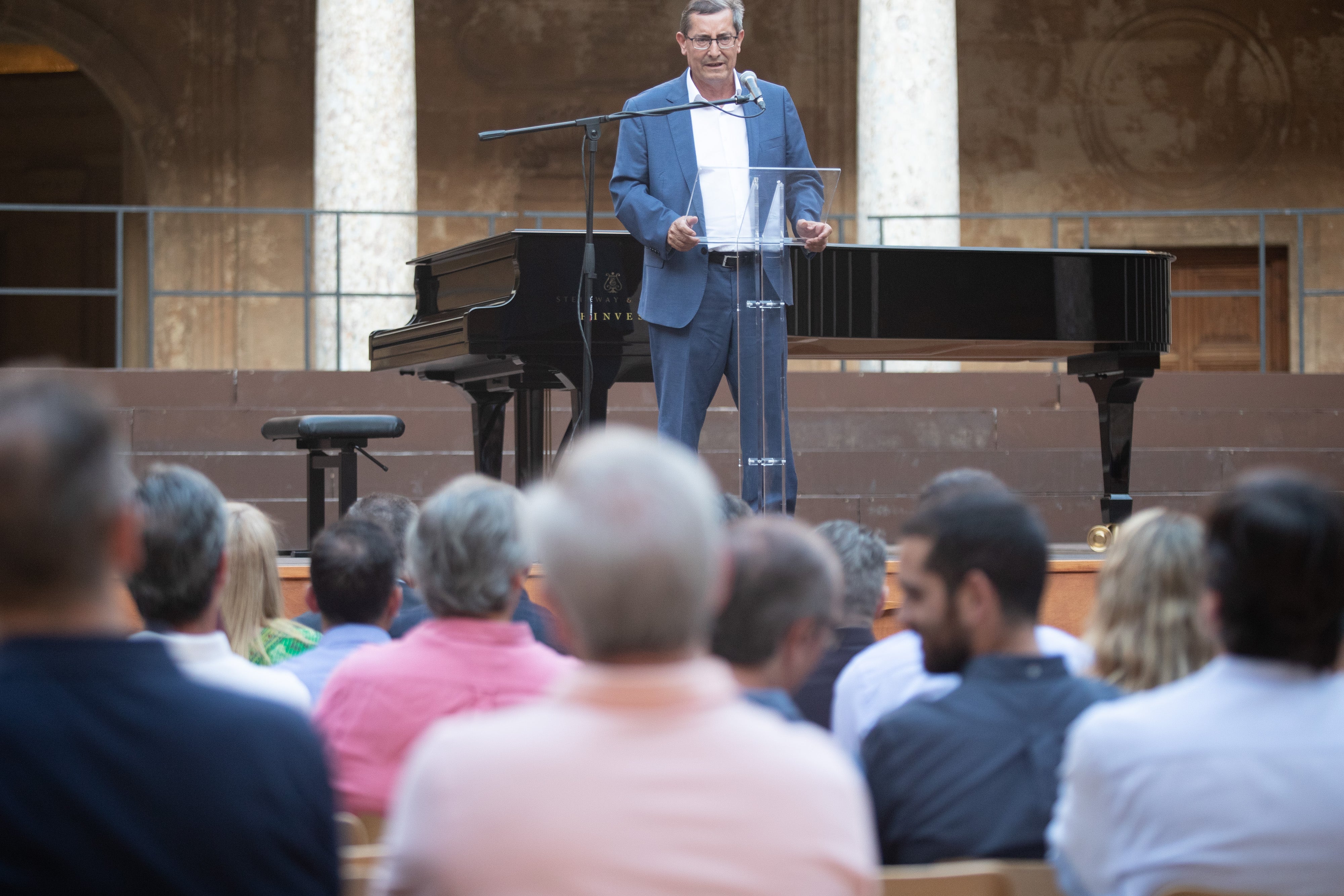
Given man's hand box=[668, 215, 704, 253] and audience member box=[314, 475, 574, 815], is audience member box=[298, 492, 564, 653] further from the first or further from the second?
man's hand box=[668, 215, 704, 253]

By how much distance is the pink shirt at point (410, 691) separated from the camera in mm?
2172

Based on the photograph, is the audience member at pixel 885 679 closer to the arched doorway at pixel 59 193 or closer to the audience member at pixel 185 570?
the audience member at pixel 185 570

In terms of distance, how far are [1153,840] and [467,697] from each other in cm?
98

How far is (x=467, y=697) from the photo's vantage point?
217 centimetres

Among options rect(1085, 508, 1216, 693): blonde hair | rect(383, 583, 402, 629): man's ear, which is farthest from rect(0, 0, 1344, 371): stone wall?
rect(1085, 508, 1216, 693): blonde hair

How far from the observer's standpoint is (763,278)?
4016 mm

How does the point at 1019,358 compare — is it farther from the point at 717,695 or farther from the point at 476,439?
the point at 717,695

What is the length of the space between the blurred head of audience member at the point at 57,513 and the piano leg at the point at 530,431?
13.4ft

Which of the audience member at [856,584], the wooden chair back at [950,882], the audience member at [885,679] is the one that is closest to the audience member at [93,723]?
the wooden chair back at [950,882]

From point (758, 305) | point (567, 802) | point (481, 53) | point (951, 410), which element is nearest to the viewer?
point (567, 802)

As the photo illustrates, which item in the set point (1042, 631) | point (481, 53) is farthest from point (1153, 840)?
point (481, 53)

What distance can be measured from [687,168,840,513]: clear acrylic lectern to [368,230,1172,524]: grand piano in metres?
0.76

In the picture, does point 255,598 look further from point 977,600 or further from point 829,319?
point 829,319

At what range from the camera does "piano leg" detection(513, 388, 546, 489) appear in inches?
211
